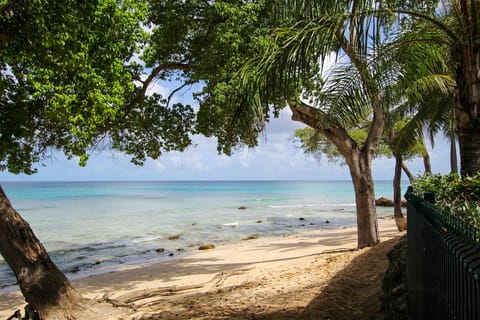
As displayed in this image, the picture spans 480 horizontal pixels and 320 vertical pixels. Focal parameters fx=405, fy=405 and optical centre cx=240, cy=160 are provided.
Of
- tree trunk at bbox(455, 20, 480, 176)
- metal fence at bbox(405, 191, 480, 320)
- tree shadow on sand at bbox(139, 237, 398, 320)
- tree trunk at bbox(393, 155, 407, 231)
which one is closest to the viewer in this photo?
metal fence at bbox(405, 191, 480, 320)

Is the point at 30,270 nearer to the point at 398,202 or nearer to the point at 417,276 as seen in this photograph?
the point at 417,276

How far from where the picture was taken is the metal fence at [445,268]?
1569 mm

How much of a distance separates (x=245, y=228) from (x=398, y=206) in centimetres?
1246

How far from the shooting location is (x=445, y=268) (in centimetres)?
212

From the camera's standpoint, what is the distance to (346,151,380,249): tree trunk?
10.9m

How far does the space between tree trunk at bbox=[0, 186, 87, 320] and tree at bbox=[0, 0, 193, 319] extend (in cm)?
1

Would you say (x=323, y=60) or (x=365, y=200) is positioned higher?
(x=323, y=60)

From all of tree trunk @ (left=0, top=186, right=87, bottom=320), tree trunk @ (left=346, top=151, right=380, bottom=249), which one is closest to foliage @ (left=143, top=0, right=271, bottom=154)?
tree trunk @ (left=346, top=151, right=380, bottom=249)

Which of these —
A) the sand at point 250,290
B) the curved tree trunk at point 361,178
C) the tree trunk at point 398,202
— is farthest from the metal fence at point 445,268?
the tree trunk at point 398,202

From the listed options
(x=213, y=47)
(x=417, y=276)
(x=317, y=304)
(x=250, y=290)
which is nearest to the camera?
(x=417, y=276)

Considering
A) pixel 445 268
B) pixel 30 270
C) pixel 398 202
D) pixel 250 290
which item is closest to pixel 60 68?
pixel 30 270

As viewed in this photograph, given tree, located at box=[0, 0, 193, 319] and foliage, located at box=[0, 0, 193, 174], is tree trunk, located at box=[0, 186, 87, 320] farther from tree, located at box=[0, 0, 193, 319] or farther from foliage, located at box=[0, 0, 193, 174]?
foliage, located at box=[0, 0, 193, 174]

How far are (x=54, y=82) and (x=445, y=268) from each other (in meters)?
6.52

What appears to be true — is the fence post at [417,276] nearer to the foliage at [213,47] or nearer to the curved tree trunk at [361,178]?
the foliage at [213,47]
